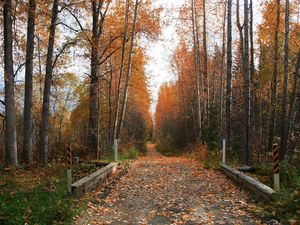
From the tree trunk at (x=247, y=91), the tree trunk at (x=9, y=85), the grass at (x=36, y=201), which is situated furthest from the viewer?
the tree trunk at (x=247, y=91)

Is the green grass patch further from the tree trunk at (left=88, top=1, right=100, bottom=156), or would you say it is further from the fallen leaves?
Result: the fallen leaves

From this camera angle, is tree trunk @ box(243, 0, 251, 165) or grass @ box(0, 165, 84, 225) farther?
tree trunk @ box(243, 0, 251, 165)

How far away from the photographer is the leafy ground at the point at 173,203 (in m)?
7.04

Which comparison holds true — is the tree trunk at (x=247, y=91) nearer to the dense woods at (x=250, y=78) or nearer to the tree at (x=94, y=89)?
the dense woods at (x=250, y=78)

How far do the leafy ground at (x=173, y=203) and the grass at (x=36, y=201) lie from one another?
1.35ft

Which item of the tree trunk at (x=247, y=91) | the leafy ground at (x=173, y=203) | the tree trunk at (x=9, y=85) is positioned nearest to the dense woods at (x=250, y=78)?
the tree trunk at (x=247, y=91)

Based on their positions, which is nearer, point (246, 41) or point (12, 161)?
point (12, 161)

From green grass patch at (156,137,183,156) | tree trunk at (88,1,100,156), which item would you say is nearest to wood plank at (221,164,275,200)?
tree trunk at (88,1,100,156)

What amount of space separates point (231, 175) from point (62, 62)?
480 inches

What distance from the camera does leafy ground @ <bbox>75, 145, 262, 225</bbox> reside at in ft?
23.1

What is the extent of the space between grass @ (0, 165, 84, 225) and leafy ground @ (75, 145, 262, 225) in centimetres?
41

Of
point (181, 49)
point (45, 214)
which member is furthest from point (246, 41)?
point (181, 49)

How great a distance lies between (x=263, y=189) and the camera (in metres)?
8.24

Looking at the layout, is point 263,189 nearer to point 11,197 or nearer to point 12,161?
point 11,197
